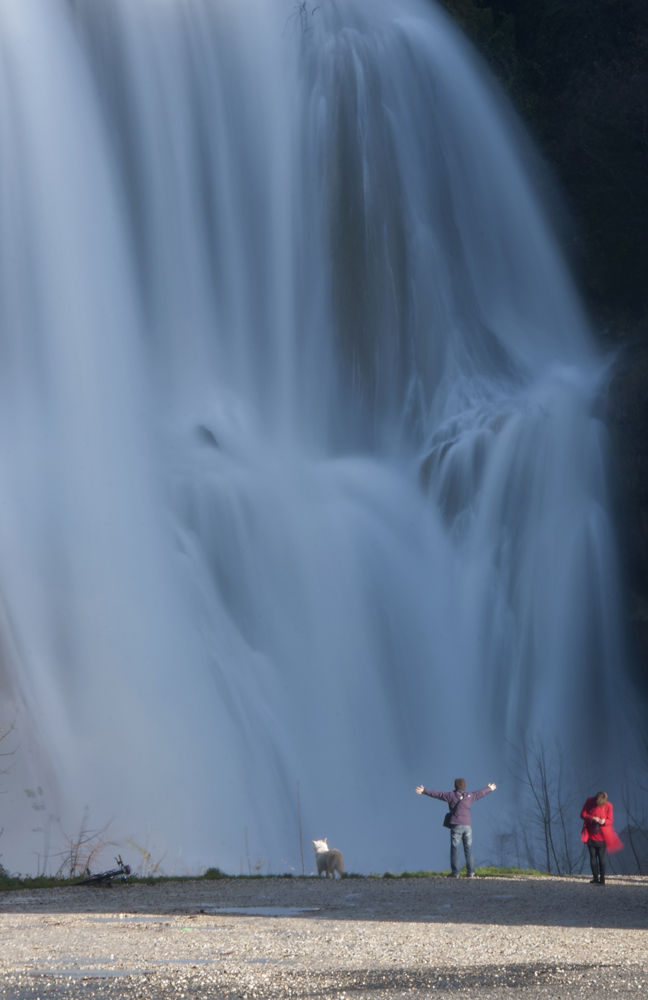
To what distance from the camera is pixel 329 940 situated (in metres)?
6.87

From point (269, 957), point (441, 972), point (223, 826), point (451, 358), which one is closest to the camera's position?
point (441, 972)

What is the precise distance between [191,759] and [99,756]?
4.62 ft

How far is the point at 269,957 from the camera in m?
6.29

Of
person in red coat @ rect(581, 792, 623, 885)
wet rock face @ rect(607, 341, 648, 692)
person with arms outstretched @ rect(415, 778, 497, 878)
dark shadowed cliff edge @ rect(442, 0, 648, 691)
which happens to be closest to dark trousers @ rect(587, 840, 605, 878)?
person in red coat @ rect(581, 792, 623, 885)

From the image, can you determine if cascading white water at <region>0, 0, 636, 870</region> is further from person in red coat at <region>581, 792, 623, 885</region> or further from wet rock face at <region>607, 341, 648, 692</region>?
person in red coat at <region>581, 792, 623, 885</region>

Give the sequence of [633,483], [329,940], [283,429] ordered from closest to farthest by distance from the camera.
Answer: [329,940], [633,483], [283,429]

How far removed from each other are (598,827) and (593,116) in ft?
69.1

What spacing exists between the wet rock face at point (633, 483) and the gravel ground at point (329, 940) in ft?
28.2

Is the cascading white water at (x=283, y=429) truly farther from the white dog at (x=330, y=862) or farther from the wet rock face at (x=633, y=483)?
the white dog at (x=330, y=862)

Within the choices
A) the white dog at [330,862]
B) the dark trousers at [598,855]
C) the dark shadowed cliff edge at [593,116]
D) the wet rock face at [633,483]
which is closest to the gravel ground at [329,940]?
the dark trousers at [598,855]

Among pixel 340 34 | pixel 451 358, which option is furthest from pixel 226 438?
pixel 340 34

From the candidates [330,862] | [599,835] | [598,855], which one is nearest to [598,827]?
[599,835]

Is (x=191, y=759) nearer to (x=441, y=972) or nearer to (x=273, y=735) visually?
(x=273, y=735)

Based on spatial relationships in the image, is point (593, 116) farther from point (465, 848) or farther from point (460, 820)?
point (465, 848)
